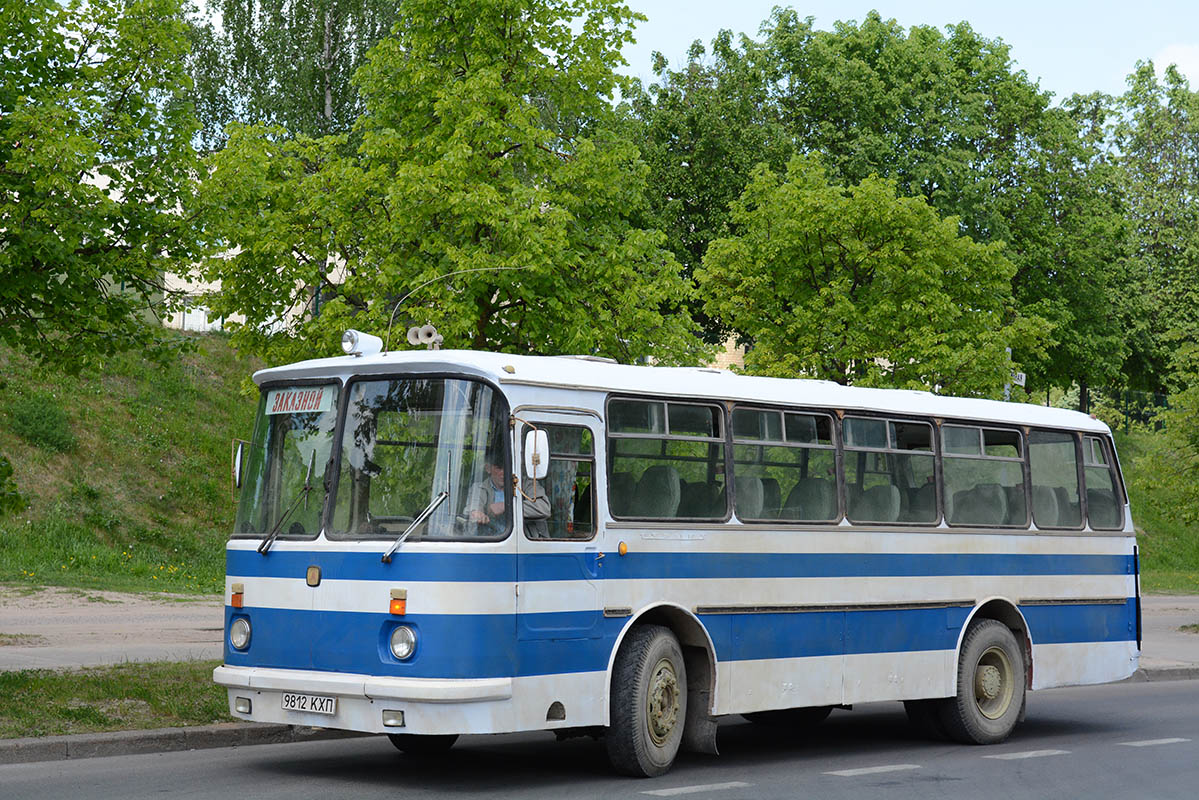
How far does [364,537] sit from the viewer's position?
10.4 meters

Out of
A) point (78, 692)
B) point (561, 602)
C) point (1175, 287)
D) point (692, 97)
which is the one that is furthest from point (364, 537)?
point (1175, 287)

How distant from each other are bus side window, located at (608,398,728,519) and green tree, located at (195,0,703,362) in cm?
649

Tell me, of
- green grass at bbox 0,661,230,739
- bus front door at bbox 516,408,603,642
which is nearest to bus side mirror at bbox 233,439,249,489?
bus front door at bbox 516,408,603,642

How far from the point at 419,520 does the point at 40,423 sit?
28.0 metres

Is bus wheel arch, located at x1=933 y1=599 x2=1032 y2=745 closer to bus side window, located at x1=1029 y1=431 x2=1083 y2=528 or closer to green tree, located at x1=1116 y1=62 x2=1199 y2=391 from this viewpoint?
bus side window, located at x1=1029 y1=431 x2=1083 y2=528

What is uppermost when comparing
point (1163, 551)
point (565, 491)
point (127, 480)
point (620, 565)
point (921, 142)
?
point (921, 142)

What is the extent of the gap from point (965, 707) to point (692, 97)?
121 feet

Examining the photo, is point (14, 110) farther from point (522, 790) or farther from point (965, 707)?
point (965, 707)

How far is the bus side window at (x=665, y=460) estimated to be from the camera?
1127 cm

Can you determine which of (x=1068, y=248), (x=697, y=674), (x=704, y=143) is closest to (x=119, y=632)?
(x=697, y=674)

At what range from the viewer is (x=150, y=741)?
11727mm

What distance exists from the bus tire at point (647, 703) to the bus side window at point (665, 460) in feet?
3.09

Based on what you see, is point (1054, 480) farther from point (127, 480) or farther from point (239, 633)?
point (127, 480)

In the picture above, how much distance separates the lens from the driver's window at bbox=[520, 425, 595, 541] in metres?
10.5
